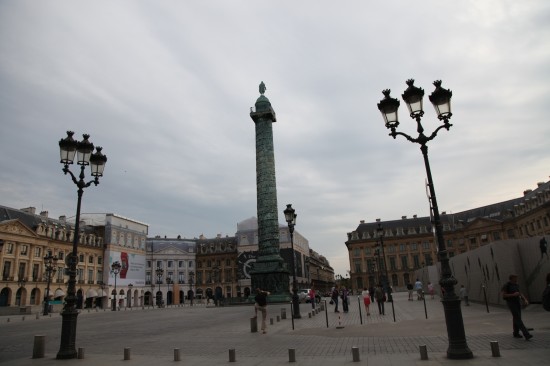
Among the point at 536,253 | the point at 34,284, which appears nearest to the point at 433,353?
the point at 536,253

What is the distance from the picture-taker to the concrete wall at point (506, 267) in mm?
17531

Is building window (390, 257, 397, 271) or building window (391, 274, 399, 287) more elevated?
building window (390, 257, 397, 271)

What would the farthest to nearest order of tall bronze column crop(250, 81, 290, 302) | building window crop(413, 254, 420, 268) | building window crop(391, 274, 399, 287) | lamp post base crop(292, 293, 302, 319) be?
building window crop(413, 254, 420, 268)
building window crop(391, 274, 399, 287)
tall bronze column crop(250, 81, 290, 302)
lamp post base crop(292, 293, 302, 319)

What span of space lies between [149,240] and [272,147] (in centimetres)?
5860

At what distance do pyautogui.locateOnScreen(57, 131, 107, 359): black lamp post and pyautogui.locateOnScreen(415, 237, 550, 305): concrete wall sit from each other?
18.0 metres

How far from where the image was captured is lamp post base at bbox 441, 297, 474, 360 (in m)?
7.89

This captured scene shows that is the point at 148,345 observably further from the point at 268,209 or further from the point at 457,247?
the point at 457,247

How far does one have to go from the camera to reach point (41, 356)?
1046 cm

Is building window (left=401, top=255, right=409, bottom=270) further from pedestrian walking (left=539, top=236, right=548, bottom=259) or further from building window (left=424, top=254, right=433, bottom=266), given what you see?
pedestrian walking (left=539, top=236, right=548, bottom=259)

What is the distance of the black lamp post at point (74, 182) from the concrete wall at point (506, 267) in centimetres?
1799

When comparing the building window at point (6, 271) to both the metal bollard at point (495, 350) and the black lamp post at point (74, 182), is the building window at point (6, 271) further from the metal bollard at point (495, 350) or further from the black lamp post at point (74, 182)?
the metal bollard at point (495, 350)

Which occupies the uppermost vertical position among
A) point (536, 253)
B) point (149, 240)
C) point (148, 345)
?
point (149, 240)

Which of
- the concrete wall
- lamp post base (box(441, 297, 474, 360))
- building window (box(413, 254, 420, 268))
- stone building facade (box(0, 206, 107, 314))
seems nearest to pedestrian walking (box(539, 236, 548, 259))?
the concrete wall

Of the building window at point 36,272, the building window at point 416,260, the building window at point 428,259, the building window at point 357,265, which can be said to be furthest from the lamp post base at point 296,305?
the building window at point 416,260
